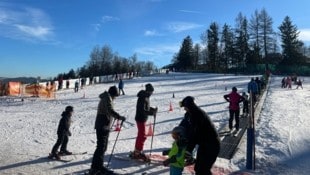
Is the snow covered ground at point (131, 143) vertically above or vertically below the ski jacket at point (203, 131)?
below

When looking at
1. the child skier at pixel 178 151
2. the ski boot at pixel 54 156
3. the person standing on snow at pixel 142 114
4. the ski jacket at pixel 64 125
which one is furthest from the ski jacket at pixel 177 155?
the ski jacket at pixel 64 125

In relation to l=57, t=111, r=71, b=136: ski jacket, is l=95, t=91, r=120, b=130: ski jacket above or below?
above

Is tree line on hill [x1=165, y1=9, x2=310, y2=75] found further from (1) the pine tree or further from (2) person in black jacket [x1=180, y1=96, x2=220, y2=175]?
(2) person in black jacket [x1=180, y1=96, x2=220, y2=175]

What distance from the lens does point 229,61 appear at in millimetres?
107562

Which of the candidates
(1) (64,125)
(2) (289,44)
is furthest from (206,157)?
(2) (289,44)

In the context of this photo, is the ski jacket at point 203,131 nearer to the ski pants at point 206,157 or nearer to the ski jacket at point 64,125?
the ski pants at point 206,157

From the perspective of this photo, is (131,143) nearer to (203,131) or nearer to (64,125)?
(64,125)

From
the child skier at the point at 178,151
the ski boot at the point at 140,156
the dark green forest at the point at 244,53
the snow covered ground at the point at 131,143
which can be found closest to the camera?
the child skier at the point at 178,151

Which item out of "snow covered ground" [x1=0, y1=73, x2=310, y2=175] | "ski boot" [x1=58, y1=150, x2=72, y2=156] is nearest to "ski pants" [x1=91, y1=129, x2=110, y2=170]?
"snow covered ground" [x1=0, y1=73, x2=310, y2=175]

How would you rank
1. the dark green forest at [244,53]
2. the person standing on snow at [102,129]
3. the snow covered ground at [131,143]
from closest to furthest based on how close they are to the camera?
1. the person standing on snow at [102,129]
2. the snow covered ground at [131,143]
3. the dark green forest at [244,53]

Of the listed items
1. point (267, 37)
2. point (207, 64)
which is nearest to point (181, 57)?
point (207, 64)

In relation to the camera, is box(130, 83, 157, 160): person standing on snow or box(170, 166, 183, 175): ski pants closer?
box(170, 166, 183, 175): ski pants

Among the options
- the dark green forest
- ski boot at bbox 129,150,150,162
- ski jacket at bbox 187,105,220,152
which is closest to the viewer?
ski jacket at bbox 187,105,220,152

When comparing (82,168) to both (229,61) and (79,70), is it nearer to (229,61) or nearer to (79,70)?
(229,61)
